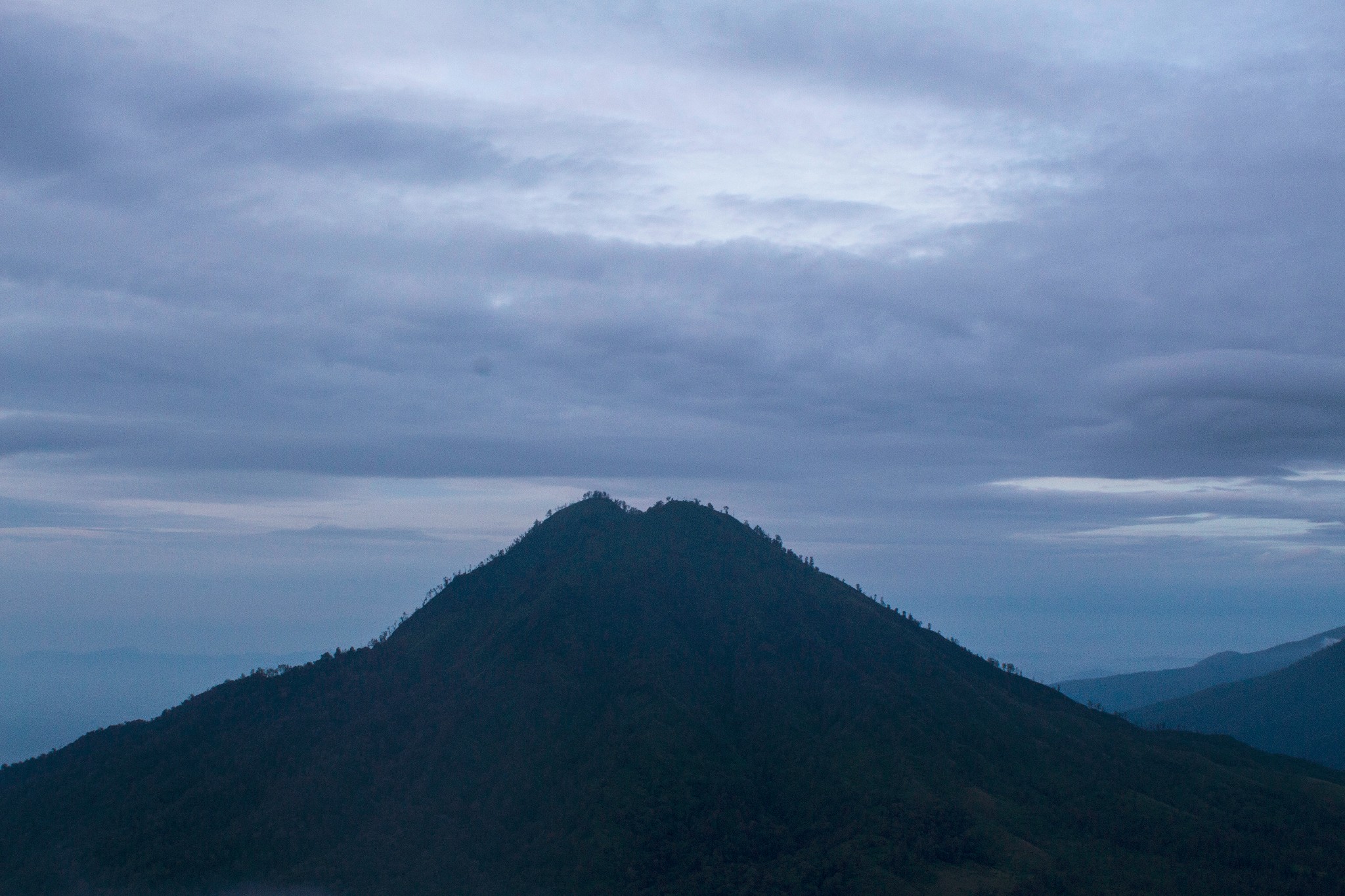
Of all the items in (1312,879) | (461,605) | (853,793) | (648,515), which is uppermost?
(648,515)

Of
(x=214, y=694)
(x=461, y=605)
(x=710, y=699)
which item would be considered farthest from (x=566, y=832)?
(x=214, y=694)

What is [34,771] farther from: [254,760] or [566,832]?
[566,832]

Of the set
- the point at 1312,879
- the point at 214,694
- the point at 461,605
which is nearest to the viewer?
the point at 1312,879

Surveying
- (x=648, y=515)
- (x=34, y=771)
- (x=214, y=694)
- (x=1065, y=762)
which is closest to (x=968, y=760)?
(x=1065, y=762)

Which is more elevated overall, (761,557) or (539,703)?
(761,557)

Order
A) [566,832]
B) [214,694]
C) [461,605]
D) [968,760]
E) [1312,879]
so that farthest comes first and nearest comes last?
[461,605]
[214,694]
[968,760]
[566,832]
[1312,879]

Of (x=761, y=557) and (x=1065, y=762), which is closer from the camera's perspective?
(x=1065, y=762)
